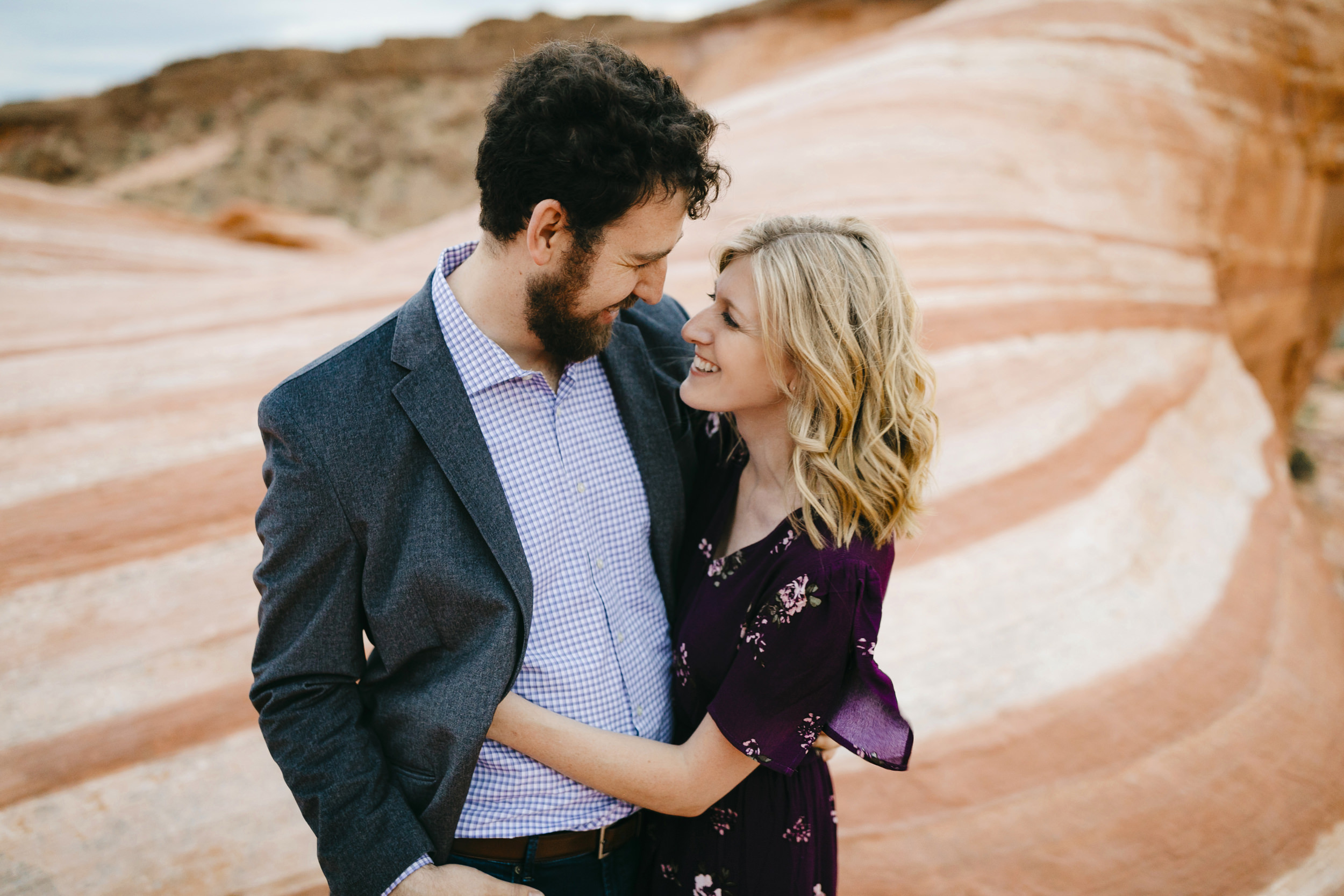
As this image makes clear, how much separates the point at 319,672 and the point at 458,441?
380mm

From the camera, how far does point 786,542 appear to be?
3.94ft

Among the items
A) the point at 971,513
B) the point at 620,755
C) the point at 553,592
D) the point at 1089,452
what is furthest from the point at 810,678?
the point at 1089,452

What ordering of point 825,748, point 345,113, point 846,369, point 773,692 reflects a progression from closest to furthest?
1. point 773,692
2. point 846,369
3. point 825,748
4. point 345,113

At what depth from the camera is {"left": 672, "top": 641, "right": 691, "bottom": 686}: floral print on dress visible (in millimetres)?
1281

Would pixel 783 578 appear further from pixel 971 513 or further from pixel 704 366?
pixel 971 513

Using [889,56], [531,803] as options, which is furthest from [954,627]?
[889,56]

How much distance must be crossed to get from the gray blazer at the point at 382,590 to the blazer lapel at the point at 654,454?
0.30 metres

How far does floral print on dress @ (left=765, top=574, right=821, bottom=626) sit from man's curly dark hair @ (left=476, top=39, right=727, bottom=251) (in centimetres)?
61

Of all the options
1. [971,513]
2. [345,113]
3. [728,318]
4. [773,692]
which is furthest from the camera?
[345,113]

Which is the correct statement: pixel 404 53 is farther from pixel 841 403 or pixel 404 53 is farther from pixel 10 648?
pixel 841 403

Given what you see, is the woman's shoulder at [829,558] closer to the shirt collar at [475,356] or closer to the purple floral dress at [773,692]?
the purple floral dress at [773,692]

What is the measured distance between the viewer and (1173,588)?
2.43 meters

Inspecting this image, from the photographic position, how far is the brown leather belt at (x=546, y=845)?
1218mm

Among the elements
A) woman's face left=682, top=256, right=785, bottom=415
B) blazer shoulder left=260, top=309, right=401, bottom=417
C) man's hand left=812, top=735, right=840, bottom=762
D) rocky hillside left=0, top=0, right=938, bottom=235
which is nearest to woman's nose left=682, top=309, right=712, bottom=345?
woman's face left=682, top=256, right=785, bottom=415
